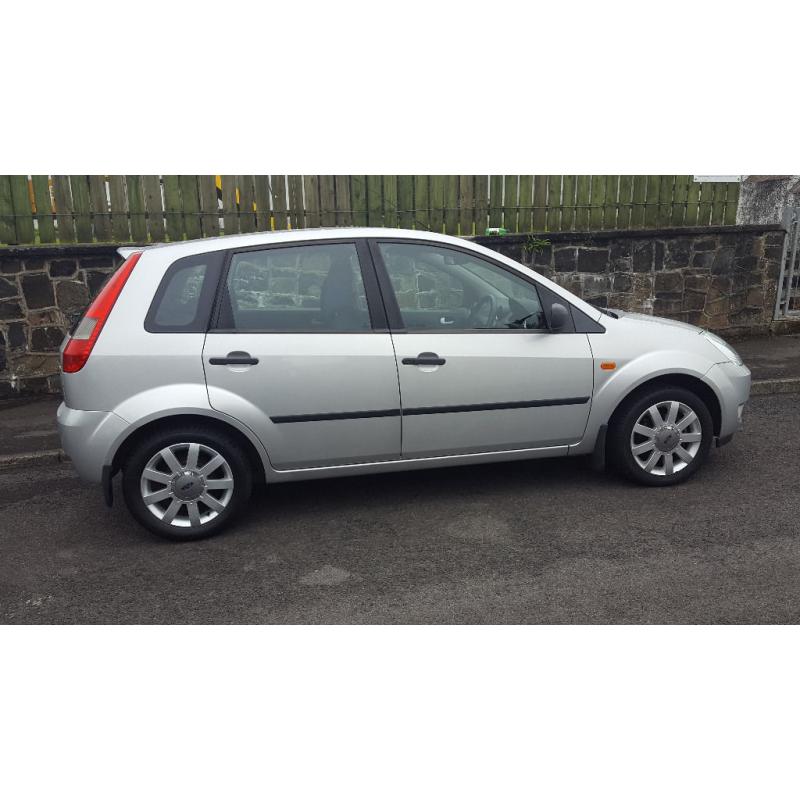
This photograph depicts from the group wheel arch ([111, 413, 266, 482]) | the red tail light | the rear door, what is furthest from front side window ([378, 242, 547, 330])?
the red tail light

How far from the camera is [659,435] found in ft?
17.3

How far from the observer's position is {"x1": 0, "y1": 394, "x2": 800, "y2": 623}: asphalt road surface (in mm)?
3902

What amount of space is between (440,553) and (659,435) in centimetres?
177

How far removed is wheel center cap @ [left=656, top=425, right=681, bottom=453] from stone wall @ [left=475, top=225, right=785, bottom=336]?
4.11 metres

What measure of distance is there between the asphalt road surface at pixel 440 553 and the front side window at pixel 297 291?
1.23 meters

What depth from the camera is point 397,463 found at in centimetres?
504

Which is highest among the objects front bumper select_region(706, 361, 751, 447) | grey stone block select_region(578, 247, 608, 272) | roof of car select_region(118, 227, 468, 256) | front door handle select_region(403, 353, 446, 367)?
roof of car select_region(118, 227, 468, 256)

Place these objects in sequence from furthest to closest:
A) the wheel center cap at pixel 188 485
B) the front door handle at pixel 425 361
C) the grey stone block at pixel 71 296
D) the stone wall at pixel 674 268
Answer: the stone wall at pixel 674 268, the grey stone block at pixel 71 296, the front door handle at pixel 425 361, the wheel center cap at pixel 188 485

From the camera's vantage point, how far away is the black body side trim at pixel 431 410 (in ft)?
15.6

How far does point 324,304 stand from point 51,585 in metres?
2.15

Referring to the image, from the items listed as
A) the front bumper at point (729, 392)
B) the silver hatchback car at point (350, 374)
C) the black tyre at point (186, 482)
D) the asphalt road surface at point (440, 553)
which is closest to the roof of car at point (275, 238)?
the silver hatchback car at point (350, 374)

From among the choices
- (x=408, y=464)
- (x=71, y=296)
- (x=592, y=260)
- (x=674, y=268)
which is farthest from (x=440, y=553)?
(x=674, y=268)

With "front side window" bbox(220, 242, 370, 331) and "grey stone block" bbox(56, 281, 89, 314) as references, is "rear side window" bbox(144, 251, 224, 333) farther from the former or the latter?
"grey stone block" bbox(56, 281, 89, 314)

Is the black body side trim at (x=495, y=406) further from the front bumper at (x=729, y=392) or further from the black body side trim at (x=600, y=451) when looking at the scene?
the front bumper at (x=729, y=392)
